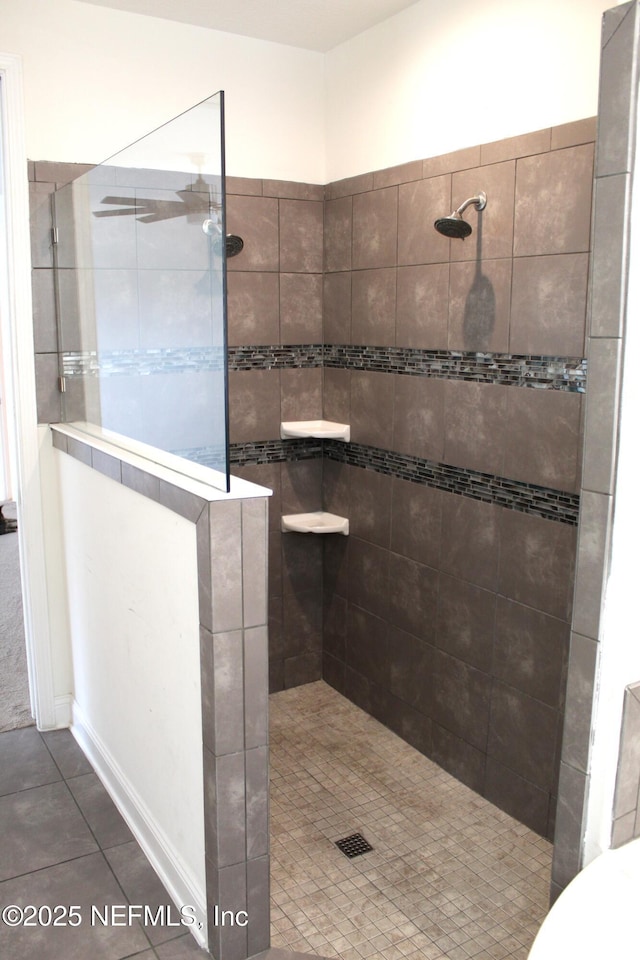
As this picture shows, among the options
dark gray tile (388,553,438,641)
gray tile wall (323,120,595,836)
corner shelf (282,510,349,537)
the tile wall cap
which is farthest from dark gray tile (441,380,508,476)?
the tile wall cap

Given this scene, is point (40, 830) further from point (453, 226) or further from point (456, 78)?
point (456, 78)

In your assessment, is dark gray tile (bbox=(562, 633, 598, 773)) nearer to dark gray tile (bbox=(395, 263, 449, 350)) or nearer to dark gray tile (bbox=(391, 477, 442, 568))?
dark gray tile (bbox=(391, 477, 442, 568))

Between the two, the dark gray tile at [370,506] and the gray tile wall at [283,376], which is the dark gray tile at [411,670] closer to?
the dark gray tile at [370,506]

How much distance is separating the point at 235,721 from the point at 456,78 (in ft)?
6.61

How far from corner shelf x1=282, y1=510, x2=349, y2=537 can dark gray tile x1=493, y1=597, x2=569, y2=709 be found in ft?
2.93

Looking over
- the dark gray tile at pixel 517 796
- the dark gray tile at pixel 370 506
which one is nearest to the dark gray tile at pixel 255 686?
the dark gray tile at pixel 517 796

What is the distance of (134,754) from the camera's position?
2.40 meters

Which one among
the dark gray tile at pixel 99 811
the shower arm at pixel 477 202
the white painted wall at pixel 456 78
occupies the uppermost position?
the white painted wall at pixel 456 78

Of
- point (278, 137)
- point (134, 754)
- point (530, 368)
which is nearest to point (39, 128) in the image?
point (278, 137)

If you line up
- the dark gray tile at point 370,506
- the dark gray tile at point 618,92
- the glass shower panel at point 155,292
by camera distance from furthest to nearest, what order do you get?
the dark gray tile at point 370,506
the glass shower panel at point 155,292
the dark gray tile at point 618,92

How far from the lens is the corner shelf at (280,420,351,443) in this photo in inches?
125

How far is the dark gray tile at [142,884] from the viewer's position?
2043 millimetres

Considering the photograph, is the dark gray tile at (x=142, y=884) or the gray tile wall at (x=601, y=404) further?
the dark gray tile at (x=142, y=884)

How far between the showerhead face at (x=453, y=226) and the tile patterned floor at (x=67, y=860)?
6.61ft
